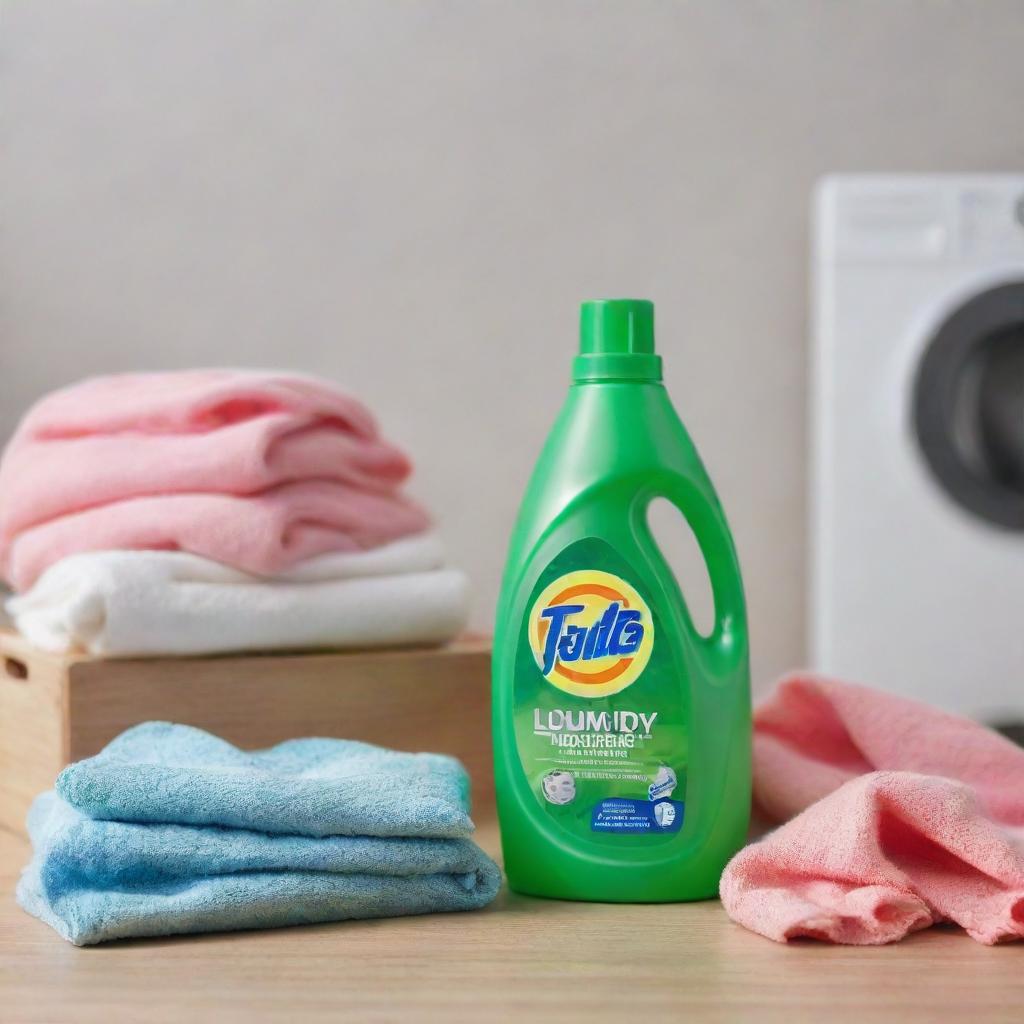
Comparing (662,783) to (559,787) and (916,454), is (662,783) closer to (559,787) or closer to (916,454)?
(559,787)

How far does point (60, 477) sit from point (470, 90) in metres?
1.50

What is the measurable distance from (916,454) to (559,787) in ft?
5.03

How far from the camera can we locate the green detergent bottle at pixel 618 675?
644 mm

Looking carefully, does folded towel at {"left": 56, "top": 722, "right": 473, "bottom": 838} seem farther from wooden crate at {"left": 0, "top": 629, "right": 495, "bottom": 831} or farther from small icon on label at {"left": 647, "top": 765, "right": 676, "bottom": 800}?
wooden crate at {"left": 0, "top": 629, "right": 495, "bottom": 831}

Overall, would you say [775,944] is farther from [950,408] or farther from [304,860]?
[950,408]

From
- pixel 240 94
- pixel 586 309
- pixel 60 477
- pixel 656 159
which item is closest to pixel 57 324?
pixel 240 94

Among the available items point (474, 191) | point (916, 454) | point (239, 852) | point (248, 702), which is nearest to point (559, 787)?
point (239, 852)

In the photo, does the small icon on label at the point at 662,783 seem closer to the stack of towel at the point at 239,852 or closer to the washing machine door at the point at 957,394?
the stack of towel at the point at 239,852

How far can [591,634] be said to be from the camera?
65 cm

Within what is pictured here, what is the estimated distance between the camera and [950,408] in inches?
81.3

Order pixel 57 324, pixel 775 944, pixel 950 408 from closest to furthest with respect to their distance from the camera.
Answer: pixel 775 944 → pixel 950 408 → pixel 57 324

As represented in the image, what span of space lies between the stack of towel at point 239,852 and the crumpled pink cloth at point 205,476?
288 millimetres

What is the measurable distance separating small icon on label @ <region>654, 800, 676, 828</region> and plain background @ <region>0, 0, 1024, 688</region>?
5.31 feet

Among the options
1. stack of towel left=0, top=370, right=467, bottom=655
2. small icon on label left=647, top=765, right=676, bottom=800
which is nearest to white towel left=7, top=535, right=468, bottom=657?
stack of towel left=0, top=370, right=467, bottom=655
